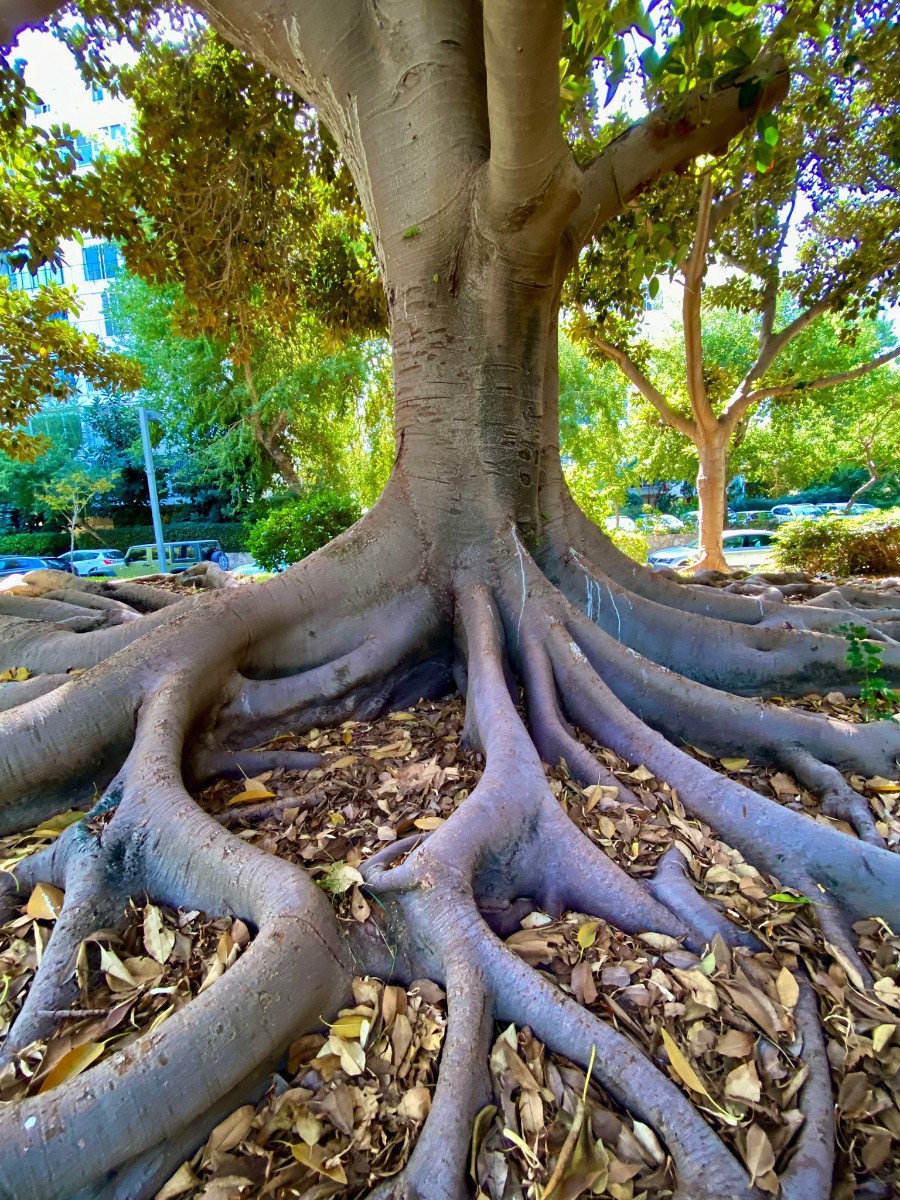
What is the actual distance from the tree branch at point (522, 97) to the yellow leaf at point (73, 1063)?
117 inches

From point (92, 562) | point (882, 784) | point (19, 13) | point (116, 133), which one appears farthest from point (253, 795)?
point (116, 133)

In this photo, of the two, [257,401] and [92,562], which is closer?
[257,401]

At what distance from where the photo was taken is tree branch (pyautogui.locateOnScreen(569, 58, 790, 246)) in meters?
3.51

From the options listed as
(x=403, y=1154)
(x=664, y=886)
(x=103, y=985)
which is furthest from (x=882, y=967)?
(x=103, y=985)

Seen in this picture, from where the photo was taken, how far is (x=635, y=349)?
14.1 m

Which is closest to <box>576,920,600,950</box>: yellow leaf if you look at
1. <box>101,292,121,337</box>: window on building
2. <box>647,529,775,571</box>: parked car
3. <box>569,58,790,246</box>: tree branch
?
<box>569,58,790,246</box>: tree branch

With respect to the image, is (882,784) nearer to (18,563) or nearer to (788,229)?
(788,229)

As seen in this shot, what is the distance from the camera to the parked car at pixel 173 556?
22.0 metres

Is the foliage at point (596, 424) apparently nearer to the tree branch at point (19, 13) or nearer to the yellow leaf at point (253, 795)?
the tree branch at point (19, 13)

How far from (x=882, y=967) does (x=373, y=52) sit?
451 cm

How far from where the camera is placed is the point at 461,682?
3.39m

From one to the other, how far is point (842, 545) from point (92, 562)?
22.0m

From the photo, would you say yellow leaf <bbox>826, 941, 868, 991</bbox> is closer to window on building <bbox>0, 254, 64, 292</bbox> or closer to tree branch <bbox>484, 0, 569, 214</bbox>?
tree branch <bbox>484, 0, 569, 214</bbox>

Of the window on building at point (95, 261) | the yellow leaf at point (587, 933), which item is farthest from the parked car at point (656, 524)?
the window on building at point (95, 261)
